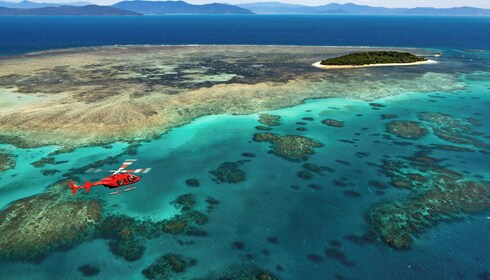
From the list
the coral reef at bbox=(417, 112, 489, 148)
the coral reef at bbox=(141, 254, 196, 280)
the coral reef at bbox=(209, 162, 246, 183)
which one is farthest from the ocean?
the coral reef at bbox=(417, 112, 489, 148)

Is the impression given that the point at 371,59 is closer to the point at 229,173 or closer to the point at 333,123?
the point at 333,123

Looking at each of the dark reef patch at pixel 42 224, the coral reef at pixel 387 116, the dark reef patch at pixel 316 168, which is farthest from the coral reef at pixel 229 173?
the coral reef at pixel 387 116

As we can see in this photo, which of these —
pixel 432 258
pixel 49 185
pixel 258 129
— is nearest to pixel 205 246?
pixel 432 258

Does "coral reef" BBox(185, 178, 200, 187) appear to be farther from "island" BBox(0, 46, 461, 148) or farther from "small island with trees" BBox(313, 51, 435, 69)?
Result: "small island with trees" BBox(313, 51, 435, 69)

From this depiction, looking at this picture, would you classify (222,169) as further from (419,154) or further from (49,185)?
(419,154)

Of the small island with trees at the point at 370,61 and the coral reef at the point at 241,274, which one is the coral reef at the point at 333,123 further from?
the small island with trees at the point at 370,61

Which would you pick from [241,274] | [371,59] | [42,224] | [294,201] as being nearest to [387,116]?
[294,201]
